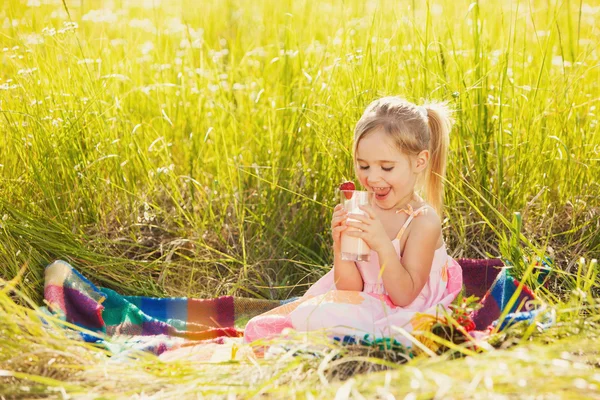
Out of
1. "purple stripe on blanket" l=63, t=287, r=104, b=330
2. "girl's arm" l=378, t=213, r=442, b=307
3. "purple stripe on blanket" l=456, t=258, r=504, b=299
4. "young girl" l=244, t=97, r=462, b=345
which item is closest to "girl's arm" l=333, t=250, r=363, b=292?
"young girl" l=244, t=97, r=462, b=345

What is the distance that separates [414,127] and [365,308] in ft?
1.93

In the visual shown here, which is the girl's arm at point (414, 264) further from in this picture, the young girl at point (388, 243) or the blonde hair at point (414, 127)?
the blonde hair at point (414, 127)

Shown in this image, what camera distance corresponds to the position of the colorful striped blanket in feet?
8.59

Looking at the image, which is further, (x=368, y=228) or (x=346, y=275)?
(x=346, y=275)

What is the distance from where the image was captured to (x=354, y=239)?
2.31 meters

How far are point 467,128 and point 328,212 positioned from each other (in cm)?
64

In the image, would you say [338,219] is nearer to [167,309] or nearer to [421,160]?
[421,160]

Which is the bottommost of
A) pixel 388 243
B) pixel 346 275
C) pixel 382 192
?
pixel 346 275

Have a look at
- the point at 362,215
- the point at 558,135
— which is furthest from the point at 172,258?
the point at 558,135

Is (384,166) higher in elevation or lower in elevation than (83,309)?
higher

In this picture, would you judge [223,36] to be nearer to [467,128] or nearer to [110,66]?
[110,66]

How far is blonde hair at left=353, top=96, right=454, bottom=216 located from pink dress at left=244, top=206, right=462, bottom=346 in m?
0.20

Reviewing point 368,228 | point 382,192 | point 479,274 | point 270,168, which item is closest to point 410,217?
point 382,192

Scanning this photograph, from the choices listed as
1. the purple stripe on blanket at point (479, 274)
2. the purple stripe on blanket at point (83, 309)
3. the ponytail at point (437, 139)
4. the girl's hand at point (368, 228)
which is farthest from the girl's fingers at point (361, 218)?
the purple stripe on blanket at point (83, 309)
